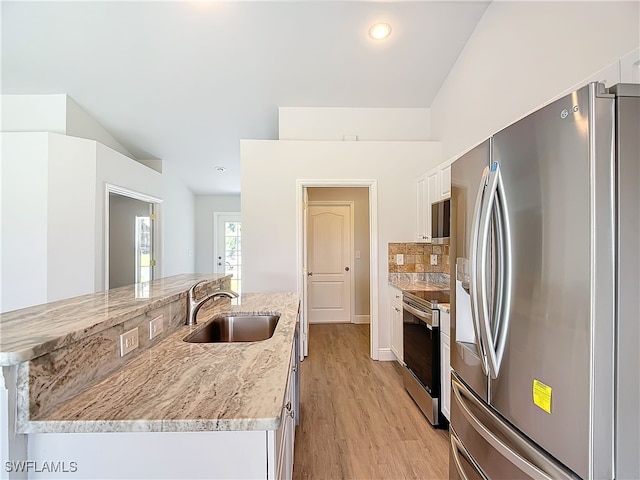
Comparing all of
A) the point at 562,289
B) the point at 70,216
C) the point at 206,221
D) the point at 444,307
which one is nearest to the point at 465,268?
the point at 562,289

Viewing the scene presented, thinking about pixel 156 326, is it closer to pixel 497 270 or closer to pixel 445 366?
pixel 497 270

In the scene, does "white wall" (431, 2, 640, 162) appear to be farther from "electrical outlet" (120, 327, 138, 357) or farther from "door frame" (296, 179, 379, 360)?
"electrical outlet" (120, 327, 138, 357)

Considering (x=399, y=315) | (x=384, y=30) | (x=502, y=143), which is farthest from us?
(x=399, y=315)

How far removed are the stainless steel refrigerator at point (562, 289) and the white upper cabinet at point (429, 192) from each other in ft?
5.27

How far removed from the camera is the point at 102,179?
386 centimetres

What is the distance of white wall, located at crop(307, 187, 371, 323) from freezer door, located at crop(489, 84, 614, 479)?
4.24 m

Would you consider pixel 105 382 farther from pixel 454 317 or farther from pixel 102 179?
pixel 102 179

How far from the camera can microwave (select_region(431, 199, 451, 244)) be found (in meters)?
2.60

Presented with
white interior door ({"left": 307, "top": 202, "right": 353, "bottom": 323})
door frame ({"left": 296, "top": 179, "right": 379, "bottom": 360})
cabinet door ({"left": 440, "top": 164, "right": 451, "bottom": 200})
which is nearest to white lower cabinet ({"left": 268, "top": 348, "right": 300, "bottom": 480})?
cabinet door ({"left": 440, "top": 164, "right": 451, "bottom": 200})

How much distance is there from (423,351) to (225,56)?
338 centimetres

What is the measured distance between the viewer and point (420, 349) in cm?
244

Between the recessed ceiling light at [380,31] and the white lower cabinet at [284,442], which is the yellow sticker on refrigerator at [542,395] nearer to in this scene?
the white lower cabinet at [284,442]

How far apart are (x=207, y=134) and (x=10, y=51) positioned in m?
2.12

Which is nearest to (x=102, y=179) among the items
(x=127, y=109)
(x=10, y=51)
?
(x=127, y=109)
